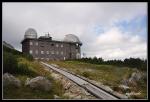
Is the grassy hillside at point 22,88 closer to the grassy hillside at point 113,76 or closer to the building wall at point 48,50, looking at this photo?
the grassy hillside at point 113,76

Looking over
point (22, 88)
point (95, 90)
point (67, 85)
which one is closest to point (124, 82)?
point (67, 85)

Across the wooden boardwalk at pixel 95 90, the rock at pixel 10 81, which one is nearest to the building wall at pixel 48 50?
the wooden boardwalk at pixel 95 90

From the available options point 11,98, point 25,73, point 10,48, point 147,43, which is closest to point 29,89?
point 11,98

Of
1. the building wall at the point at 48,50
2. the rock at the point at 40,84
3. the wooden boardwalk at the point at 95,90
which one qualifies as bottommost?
the wooden boardwalk at the point at 95,90

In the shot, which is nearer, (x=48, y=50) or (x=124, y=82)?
(x=124, y=82)

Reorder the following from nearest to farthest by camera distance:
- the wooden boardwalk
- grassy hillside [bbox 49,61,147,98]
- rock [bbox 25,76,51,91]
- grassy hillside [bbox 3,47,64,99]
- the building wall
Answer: the wooden boardwalk < grassy hillside [bbox 3,47,64,99] < rock [bbox 25,76,51,91] < grassy hillside [bbox 49,61,147,98] < the building wall

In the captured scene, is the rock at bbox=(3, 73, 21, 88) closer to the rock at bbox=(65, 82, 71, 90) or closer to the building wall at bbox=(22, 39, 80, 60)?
the rock at bbox=(65, 82, 71, 90)

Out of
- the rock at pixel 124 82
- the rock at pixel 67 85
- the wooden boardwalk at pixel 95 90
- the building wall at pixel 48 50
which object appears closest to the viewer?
the wooden boardwalk at pixel 95 90

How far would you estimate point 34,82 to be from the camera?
20.8 meters

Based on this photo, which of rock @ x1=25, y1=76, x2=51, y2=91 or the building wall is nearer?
rock @ x1=25, y1=76, x2=51, y2=91

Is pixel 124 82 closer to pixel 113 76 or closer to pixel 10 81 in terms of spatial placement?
pixel 113 76

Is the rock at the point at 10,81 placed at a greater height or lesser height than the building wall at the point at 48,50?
lesser

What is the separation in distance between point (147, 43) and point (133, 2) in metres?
2.28

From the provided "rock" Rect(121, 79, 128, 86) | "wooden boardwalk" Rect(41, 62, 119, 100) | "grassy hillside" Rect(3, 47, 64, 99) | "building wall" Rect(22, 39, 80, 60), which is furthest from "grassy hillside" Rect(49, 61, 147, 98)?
"building wall" Rect(22, 39, 80, 60)
